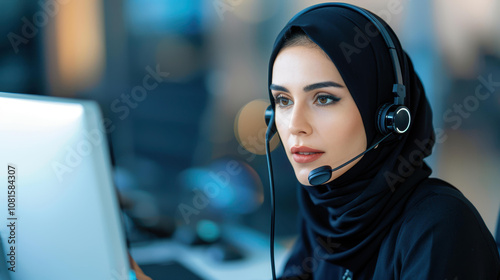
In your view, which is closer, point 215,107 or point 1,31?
point 1,31

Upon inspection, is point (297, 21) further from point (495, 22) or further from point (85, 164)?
point (495, 22)

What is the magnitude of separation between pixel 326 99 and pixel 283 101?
0.39ft

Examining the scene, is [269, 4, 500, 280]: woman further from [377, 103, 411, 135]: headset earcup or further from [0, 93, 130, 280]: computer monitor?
[0, 93, 130, 280]: computer monitor

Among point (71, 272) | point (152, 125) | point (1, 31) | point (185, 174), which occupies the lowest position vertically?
point (185, 174)

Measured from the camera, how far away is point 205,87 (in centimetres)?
254

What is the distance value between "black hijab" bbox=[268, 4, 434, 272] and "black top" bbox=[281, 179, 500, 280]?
0.09 ft

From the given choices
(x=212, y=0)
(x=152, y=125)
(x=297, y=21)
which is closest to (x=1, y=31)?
(x=152, y=125)

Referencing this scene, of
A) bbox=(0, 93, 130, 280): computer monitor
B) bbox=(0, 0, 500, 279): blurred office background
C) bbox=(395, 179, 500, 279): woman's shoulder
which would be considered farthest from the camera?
bbox=(0, 0, 500, 279): blurred office background

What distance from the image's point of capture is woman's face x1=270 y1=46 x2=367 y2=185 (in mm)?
898

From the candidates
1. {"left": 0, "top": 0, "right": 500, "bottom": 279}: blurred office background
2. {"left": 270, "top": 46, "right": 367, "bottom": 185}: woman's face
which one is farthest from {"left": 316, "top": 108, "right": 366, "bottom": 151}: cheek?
{"left": 0, "top": 0, "right": 500, "bottom": 279}: blurred office background

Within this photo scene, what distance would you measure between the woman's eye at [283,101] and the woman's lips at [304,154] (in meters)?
0.12

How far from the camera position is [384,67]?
0.92 metres

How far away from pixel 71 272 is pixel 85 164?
0.55 ft

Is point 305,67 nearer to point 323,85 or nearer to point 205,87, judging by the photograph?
point 323,85
